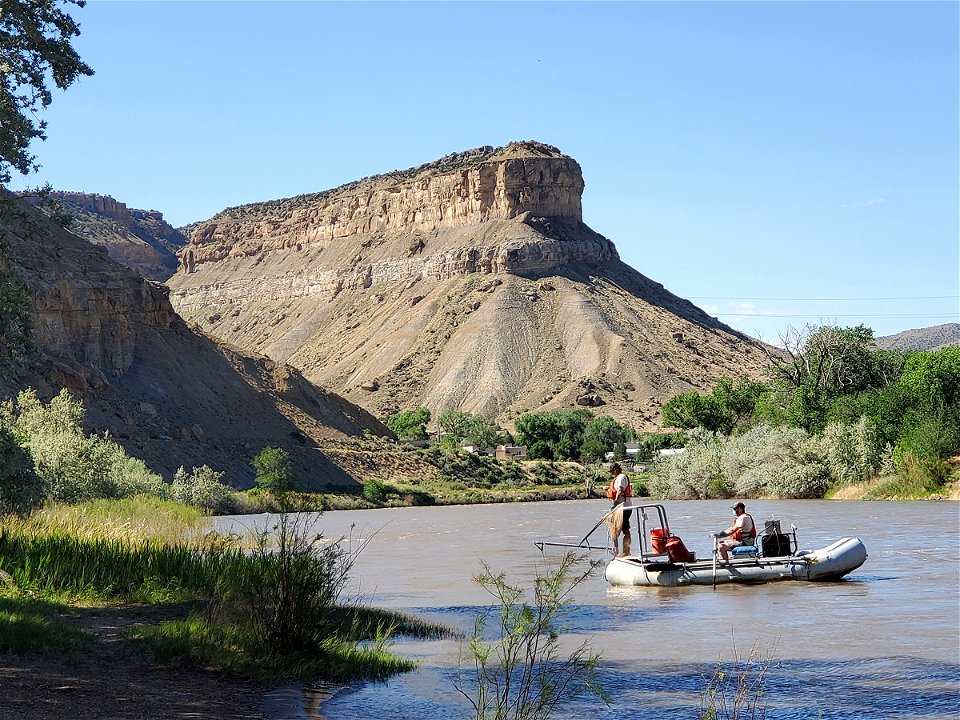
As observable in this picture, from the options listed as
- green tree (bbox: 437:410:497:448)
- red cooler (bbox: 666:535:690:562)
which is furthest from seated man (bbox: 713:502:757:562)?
green tree (bbox: 437:410:497:448)

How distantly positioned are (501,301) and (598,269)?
52.9ft

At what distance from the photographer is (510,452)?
4065 inches

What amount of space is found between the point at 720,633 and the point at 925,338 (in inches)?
7029

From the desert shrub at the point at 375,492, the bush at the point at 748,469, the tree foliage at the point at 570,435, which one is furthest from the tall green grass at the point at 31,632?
the tree foliage at the point at 570,435

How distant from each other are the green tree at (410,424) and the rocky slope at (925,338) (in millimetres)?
86664

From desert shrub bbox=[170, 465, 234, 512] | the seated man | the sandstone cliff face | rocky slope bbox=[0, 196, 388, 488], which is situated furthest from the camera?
the sandstone cliff face

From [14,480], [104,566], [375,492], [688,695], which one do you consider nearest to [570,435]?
[375,492]

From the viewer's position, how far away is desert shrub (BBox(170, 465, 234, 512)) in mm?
54688

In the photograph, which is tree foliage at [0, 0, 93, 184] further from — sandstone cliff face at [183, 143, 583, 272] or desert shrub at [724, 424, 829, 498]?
sandstone cliff face at [183, 143, 583, 272]

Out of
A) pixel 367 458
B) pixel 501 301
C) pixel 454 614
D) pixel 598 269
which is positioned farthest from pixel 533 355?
pixel 454 614

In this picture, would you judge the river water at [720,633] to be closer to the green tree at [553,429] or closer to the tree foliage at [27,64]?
the tree foliage at [27,64]

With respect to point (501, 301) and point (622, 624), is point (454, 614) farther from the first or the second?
point (501, 301)

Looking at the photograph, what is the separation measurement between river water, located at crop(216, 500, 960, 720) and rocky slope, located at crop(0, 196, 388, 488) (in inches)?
1733

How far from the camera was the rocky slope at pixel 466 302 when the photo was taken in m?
121
